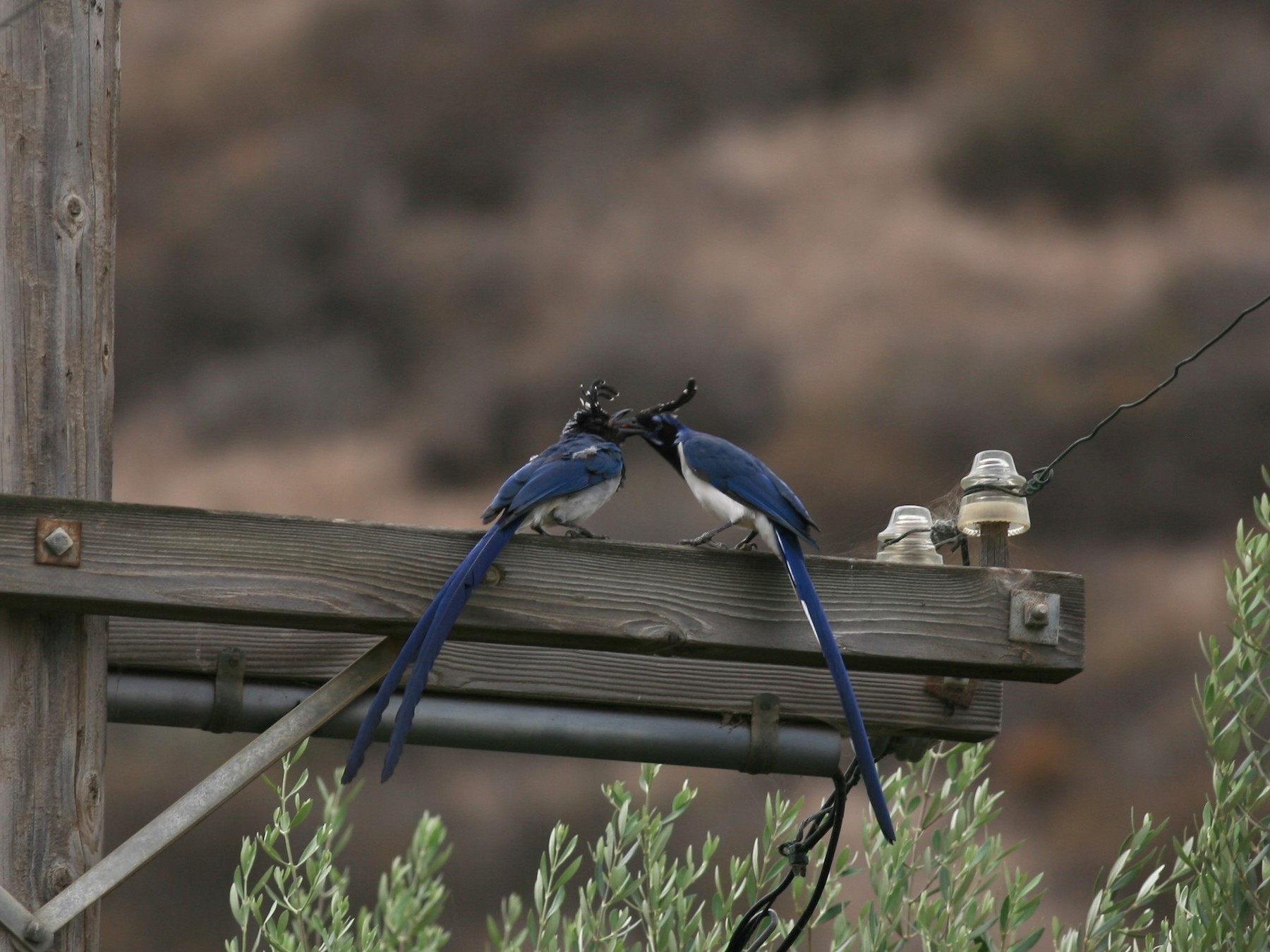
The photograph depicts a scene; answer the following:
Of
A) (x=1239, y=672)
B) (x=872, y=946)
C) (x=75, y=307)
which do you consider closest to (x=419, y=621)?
(x=75, y=307)

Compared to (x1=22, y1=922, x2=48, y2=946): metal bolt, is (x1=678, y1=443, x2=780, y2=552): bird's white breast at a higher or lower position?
higher

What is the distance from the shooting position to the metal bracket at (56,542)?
6.37 ft

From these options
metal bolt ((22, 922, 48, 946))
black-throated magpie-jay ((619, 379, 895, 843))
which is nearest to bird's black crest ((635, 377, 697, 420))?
black-throated magpie-jay ((619, 379, 895, 843))

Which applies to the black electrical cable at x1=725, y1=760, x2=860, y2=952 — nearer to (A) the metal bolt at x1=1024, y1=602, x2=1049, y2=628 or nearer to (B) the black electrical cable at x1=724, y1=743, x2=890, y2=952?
(B) the black electrical cable at x1=724, y1=743, x2=890, y2=952

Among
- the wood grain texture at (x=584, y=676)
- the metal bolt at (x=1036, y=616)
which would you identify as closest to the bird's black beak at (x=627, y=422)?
the wood grain texture at (x=584, y=676)

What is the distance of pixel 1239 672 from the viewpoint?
3.01 meters

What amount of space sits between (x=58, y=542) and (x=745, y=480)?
1.13 m

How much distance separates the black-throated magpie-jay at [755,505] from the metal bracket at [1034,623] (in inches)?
10.7

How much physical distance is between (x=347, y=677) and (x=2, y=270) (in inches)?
29.8

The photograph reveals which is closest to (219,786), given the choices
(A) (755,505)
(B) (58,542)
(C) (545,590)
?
(B) (58,542)

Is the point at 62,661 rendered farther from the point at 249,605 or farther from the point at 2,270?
the point at 2,270

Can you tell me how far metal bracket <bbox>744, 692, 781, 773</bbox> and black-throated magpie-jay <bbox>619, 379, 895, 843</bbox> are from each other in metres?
0.19

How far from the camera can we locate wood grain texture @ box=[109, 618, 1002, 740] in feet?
7.72

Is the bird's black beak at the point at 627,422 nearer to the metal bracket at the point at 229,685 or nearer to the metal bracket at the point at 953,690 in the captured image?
the metal bracket at the point at 953,690
